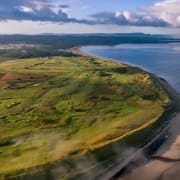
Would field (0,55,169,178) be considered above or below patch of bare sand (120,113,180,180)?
above

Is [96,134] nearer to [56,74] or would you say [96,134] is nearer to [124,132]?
[124,132]

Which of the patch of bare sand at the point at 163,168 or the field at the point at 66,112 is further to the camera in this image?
the field at the point at 66,112

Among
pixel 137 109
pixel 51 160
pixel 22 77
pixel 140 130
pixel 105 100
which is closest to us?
pixel 51 160

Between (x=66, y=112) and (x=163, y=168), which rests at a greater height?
(x=66, y=112)

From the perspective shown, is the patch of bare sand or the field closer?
the patch of bare sand

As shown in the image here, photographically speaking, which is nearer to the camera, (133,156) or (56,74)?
(133,156)

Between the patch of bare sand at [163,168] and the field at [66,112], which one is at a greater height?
the field at [66,112]

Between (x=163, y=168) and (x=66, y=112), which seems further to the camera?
(x=66, y=112)

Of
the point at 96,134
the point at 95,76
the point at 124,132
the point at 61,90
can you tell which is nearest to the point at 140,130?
the point at 124,132
